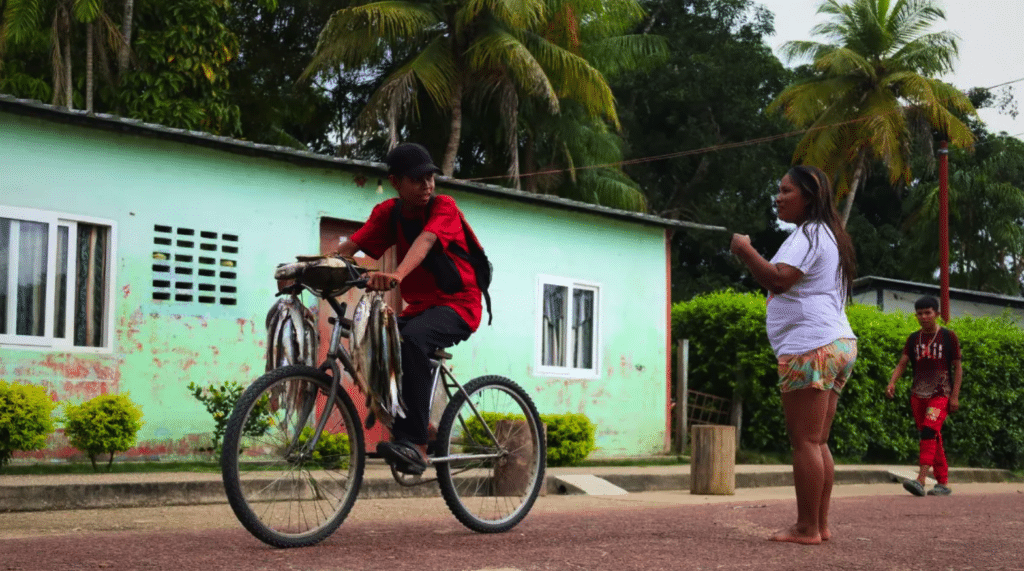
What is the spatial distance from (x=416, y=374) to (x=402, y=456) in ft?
1.27

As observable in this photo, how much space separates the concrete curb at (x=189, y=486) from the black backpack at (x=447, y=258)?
412 cm

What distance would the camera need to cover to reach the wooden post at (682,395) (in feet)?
58.5

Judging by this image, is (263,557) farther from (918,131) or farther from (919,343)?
(918,131)

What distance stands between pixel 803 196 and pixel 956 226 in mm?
Answer: 36348

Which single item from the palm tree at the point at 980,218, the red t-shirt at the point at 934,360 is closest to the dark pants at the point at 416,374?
the red t-shirt at the point at 934,360

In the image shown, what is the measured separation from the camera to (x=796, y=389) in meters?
5.89

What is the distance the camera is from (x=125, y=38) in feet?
73.3

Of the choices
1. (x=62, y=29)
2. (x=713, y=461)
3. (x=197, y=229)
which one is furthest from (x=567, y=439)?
(x=62, y=29)

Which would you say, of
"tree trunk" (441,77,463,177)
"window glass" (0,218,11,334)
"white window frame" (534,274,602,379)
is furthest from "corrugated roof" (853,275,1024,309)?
"window glass" (0,218,11,334)

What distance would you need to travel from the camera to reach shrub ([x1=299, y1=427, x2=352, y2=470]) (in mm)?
5348

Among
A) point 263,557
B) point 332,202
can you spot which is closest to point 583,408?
point 332,202

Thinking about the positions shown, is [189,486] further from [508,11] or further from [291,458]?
[508,11]

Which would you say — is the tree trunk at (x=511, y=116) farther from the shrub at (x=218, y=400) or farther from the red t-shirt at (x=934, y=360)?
the red t-shirt at (x=934, y=360)

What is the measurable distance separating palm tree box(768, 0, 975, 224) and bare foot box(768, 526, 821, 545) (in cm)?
2576
